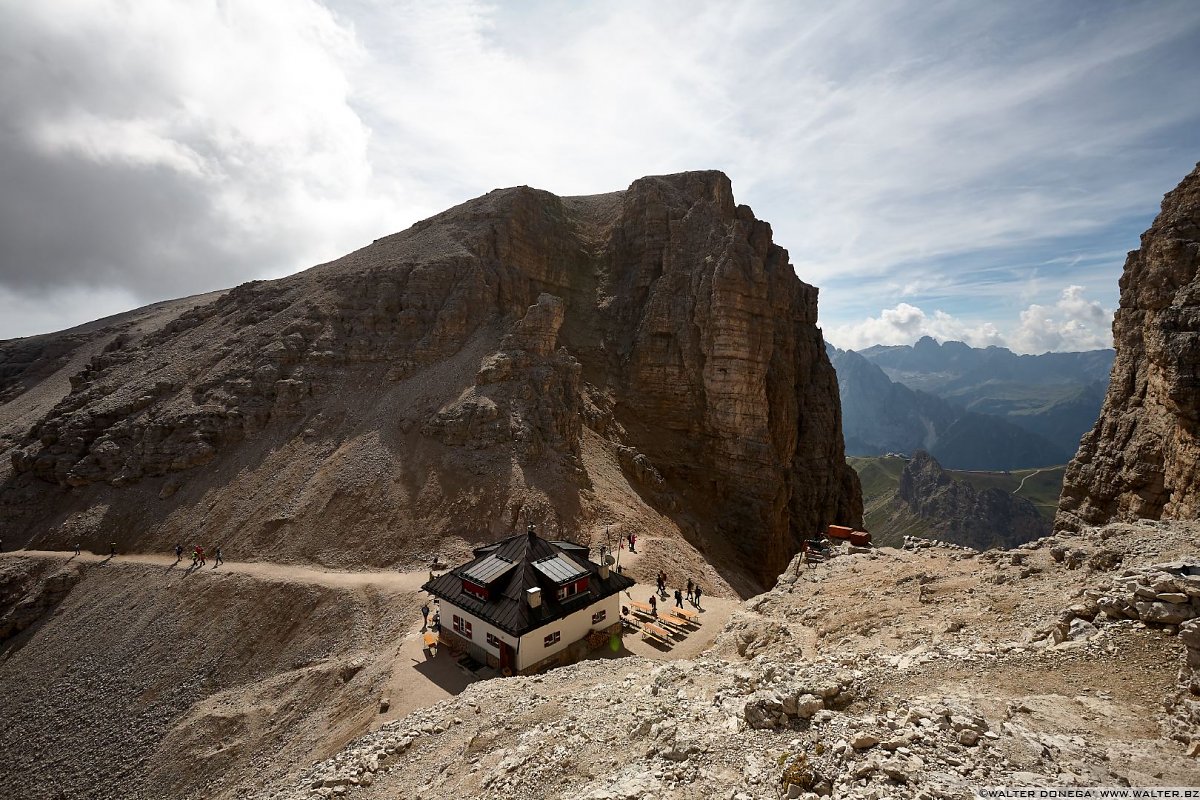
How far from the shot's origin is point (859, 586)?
88.5 feet

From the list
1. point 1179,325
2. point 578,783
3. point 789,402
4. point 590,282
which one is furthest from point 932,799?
point 590,282

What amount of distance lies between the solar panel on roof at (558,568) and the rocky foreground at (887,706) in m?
5.88

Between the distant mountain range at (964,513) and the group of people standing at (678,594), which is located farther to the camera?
the distant mountain range at (964,513)

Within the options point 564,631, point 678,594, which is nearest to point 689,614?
point 678,594

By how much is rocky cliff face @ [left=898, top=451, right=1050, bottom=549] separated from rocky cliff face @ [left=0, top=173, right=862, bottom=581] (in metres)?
108

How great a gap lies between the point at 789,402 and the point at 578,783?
64494 millimetres

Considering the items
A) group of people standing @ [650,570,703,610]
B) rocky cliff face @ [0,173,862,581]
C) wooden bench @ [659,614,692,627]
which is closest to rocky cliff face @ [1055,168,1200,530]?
rocky cliff face @ [0,173,862,581]

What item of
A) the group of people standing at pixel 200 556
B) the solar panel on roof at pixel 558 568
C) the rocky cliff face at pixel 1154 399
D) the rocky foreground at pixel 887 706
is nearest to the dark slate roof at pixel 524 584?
the solar panel on roof at pixel 558 568

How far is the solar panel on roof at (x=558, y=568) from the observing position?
30.2m

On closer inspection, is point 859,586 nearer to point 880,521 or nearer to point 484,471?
point 484,471

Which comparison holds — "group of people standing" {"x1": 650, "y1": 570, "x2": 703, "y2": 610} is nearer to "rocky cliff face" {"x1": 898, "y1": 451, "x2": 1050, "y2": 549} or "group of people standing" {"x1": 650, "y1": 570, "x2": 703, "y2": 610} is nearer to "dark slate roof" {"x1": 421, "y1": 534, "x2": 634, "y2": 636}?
"dark slate roof" {"x1": 421, "y1": 534, "x2": 634, "y2": 636}

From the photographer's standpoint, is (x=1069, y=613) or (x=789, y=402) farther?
(x=789, y=402)

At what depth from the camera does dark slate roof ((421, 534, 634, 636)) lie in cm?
2853

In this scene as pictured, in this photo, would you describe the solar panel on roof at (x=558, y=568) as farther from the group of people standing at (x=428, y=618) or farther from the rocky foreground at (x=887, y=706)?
the group of people standing at (x=428, y=618)
